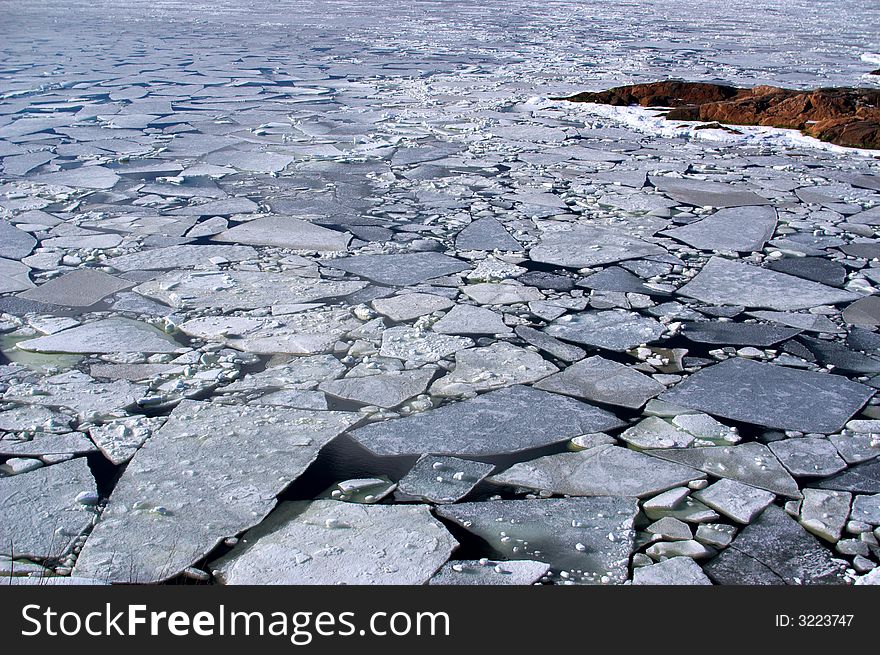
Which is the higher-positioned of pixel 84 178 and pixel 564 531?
pixel 84 178

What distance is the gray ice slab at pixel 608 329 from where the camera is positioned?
288 centimetres

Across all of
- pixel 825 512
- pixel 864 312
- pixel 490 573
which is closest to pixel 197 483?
pixel 490 573

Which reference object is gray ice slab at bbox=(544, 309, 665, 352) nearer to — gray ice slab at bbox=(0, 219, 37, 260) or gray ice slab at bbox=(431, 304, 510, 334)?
gray ice slab at bbox=(431, 304, 510, 334)

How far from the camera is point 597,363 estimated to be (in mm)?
2721

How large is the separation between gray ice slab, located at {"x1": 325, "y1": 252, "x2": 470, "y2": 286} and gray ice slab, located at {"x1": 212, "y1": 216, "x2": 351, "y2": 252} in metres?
0.23

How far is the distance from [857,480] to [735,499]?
356 mm

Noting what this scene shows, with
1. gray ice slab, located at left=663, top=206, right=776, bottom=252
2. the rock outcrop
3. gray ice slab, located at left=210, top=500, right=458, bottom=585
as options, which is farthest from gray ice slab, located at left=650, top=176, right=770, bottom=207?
gray ice slab, located at left=210, top=500, right=458, bottom=585

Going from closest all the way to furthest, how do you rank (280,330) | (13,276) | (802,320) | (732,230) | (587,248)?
(280,330) → (802,320) → (13,276) → (587,248) → (732,230)

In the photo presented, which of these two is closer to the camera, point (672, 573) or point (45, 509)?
point (672, 573)

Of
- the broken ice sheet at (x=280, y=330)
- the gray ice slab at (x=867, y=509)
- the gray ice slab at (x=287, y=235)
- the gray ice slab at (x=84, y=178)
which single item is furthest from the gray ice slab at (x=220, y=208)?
the gray ice slab at (x=867, y=509)

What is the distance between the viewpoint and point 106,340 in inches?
111

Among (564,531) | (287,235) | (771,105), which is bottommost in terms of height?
(564,531)

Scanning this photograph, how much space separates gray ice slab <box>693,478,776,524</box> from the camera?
1969 millimetres

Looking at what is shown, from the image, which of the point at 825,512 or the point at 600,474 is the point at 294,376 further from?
the point at 825,512
